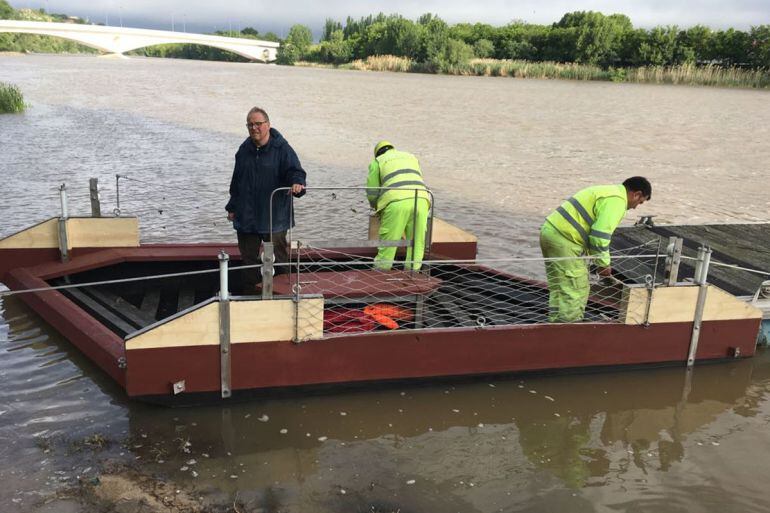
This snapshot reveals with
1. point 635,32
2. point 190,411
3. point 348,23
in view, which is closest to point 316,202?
point 190,411

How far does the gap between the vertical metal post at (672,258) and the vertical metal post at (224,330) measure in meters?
3.34

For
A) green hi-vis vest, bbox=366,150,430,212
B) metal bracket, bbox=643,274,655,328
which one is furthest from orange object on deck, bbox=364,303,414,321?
metal bracket, bbox=643,274,655,328

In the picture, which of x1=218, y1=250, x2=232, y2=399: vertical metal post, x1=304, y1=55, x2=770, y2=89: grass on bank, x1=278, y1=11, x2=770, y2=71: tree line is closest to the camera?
x1=218, y1=250, x2=232, y2=399: vertical metal post

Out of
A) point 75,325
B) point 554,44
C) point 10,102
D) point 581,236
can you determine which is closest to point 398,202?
point 581,236

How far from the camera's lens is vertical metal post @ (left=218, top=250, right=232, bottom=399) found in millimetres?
4211

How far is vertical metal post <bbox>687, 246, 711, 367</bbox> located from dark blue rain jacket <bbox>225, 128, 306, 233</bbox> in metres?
3.20

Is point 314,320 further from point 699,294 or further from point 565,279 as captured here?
point 699,294

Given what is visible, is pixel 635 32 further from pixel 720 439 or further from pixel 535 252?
pixel 720 439

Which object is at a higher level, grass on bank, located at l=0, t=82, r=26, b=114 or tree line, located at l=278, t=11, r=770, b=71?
tree line, located at l=278, t=11, r=770, b=71

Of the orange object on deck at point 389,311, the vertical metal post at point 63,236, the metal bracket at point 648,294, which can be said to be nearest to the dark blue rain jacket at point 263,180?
the orange object on deck at point 389,311

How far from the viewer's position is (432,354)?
4953mm

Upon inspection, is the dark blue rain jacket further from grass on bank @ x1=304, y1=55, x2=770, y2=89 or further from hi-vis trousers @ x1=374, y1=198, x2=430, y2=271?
grass on bank @ x1=304, y1=55, x2=770, y2=89

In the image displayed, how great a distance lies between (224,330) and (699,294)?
3.72 metres

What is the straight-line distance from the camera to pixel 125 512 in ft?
11.7
